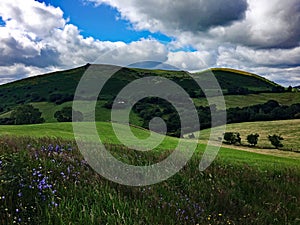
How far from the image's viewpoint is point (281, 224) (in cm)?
505

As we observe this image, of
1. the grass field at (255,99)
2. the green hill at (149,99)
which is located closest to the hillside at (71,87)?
the green hill at (149,99)

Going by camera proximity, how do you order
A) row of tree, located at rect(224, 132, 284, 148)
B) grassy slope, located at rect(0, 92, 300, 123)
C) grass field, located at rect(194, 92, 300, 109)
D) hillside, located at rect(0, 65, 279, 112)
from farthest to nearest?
hillside, located at rect(0, 65, 279, 112) < grass field, located at rect(194, 92, 300, 109) < grassy slope, located at rect(0, 92, 300, 123) < row of tree, located at rect(224, 132, 284, 148)

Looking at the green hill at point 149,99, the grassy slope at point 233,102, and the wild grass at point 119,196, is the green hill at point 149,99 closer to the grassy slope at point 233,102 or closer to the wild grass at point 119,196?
the grassy slope at point 233,102

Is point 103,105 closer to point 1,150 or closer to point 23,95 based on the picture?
point 23,95

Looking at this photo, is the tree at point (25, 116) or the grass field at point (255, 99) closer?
the tree at point (25, 116)

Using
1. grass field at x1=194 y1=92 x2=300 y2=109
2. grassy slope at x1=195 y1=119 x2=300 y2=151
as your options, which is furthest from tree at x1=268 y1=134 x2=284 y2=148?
grass field at x1=194 y1=92 x2=300 y2=109

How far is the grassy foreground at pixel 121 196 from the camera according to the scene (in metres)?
4.23

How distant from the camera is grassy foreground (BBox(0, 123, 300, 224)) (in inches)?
167

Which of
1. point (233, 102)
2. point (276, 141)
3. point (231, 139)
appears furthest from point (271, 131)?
point (233, 102)

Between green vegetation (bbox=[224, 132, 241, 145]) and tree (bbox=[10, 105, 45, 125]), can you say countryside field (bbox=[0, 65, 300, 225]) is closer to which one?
green vegetation (bbox=[224, 132, 241, 145])

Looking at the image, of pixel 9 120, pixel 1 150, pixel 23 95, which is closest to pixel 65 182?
pixel 1 150

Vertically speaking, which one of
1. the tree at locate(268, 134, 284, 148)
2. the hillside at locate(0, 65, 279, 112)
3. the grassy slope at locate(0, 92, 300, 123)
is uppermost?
the hillside at locate(0, 65, 279, 112)

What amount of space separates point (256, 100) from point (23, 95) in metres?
114

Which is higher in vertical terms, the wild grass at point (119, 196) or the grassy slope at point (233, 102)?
the grassy slope at point (233, 102)
